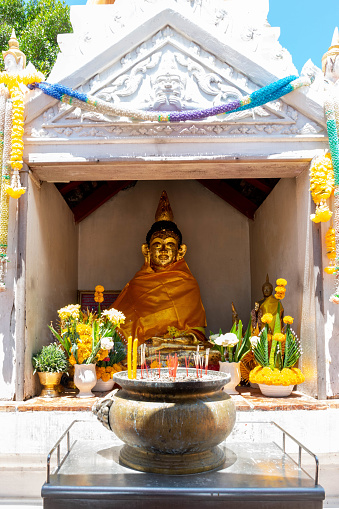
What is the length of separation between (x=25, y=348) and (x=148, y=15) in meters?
3.27

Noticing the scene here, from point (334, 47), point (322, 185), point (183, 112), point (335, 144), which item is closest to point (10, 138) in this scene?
point (183, 112)

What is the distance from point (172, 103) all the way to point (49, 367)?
265 centimetres

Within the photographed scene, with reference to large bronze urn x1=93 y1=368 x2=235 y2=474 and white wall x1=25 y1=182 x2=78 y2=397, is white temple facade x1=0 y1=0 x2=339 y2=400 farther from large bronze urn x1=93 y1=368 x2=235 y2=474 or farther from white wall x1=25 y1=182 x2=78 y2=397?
large bronze urn x1=93 y1=368 x2=235 y2=474

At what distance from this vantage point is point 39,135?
14.8 feet

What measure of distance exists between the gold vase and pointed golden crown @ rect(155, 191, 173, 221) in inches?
119

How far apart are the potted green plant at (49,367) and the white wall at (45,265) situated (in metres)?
0.08

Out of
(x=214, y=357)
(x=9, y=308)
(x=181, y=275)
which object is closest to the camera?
(x=9, y=308)

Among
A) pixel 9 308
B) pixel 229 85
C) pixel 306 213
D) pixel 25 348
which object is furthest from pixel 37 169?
pixel 306 213

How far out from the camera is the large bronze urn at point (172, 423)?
2.54 metres

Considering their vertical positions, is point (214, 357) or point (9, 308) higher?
point (9, 308)

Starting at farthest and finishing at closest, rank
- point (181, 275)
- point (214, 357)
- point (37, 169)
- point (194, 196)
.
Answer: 1. point (194, 196)
2. point (181, 275)
3. point (214, 357)
4. point (37, 169)

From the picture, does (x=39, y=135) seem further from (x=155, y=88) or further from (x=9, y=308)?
(x=9, y=308)

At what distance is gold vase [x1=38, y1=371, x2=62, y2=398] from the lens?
4.46 metres

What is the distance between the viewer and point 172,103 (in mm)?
4457
